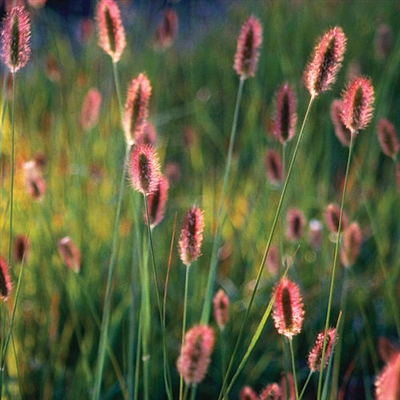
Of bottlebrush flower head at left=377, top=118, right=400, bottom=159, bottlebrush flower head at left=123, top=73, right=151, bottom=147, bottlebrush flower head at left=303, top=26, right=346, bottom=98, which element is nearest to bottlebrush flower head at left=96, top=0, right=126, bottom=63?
bottlebrush flower head at left=123, top=73, right=151, bottom=147

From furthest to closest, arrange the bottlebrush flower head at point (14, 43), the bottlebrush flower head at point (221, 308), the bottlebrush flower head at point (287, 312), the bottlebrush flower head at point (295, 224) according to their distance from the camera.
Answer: the bottlebrush flower head at point (295, 224) → the bottlebrush flower head at point (221, 308) → the bottlebrush flower head at point (14, 43) → the bottlebrush flower head at point (287, 312)

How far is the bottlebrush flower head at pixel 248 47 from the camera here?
53.5 inches

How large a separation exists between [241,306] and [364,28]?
2502 millimetres

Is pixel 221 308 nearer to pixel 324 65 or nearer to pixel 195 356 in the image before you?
pixel 195 356

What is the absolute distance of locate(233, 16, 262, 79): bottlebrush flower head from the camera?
4.46 feet

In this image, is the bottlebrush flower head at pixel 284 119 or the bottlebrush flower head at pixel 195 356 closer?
the bottlebrush flower head at pixel 195 356

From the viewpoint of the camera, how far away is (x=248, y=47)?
4.50ft

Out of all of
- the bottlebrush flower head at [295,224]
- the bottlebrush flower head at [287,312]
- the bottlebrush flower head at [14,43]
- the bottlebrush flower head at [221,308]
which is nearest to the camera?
the bottlebrush flower head at [287,312]

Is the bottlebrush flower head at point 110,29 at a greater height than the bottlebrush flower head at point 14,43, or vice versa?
the bottlebrush flower head at point 110,29

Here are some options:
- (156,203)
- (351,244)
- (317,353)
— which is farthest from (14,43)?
(351,244)

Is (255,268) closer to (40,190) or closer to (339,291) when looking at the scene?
(339,291)

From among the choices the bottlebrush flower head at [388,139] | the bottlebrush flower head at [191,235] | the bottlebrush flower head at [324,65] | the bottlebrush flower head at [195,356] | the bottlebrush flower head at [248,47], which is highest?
the bottlebrush flower head at [248,47]

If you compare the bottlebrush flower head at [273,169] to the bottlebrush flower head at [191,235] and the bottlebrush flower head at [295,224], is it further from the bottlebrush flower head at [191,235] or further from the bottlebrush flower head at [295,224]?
the bottlebrush flower head at [191,235]

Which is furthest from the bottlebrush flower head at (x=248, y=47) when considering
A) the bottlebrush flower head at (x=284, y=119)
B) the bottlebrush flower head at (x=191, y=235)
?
the bottlebrush flower head at (x=191, y=235)
